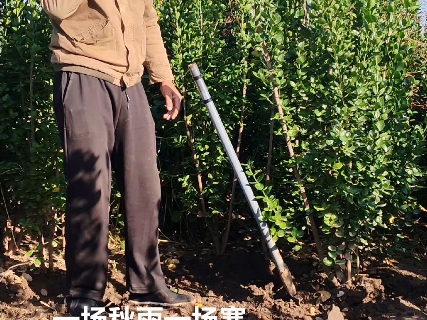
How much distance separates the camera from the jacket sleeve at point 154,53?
3.63 meters

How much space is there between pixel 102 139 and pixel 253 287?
4.46 ft

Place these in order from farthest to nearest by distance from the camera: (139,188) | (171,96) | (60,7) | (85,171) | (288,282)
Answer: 1. (171,96)
2. (288,282)
3. (139,188)
4. (85,171)
5. (60,7)

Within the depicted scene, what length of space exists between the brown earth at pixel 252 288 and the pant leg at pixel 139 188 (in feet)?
0.77

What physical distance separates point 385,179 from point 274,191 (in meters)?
0.84

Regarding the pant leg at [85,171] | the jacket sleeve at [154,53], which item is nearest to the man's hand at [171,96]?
the jacket sleeve at [154,53]

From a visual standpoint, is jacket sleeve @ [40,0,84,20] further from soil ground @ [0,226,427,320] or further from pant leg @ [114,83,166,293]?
soil ground @ [0,226,427,320]

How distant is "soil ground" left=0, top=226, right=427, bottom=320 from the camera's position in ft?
11.1

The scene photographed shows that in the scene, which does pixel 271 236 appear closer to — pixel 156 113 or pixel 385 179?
pixel 385 179

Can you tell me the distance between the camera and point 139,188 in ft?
11.2

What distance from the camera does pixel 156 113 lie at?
4355 millimetres

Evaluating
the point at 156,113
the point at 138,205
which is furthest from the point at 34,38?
the point at 138,205

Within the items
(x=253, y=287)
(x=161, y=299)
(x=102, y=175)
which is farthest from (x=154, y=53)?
(x=253, y=287)

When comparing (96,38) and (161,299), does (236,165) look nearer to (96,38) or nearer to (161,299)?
(161,299)

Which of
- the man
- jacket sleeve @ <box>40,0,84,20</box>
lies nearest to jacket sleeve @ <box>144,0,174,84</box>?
the man
